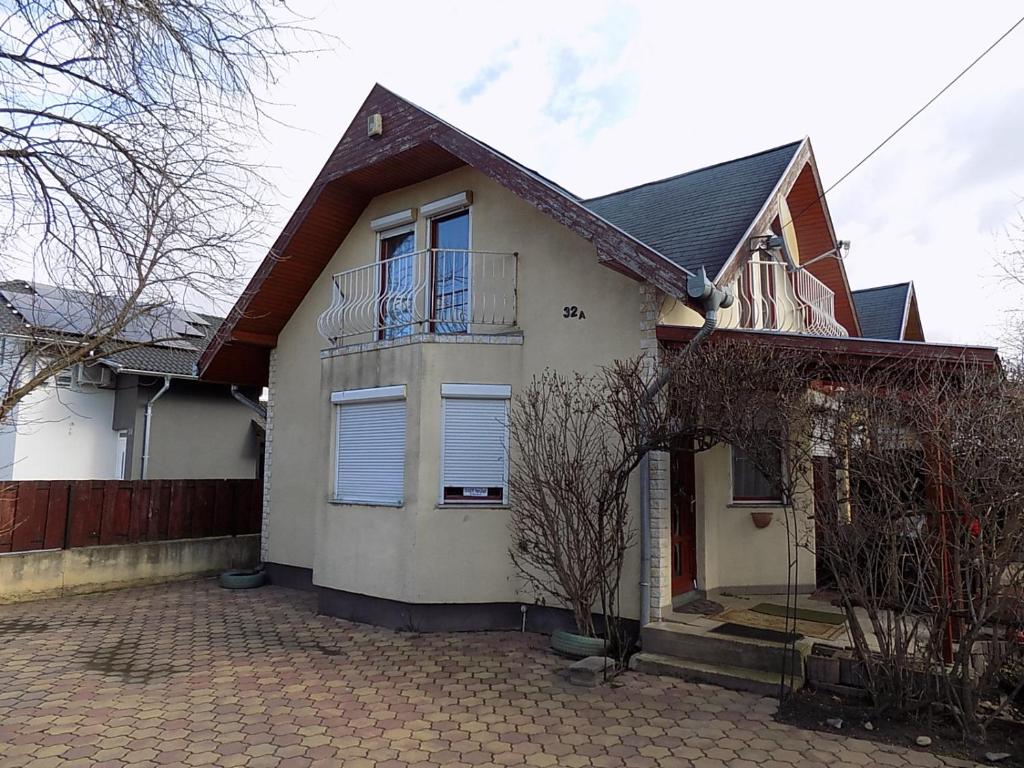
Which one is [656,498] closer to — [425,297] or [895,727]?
[895,727]

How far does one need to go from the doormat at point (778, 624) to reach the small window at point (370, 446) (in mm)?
4132

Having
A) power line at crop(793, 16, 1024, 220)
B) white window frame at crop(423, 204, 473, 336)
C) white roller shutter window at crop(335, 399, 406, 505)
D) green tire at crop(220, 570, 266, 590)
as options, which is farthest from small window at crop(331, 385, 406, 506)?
power line at crop(793, 16, 1024, 220)

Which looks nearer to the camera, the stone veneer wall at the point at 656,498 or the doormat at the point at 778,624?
the doormat at the point at 778,624

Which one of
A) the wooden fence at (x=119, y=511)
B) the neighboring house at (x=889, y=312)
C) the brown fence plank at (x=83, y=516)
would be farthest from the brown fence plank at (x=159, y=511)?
the neighboring house at (x=889, y=312)

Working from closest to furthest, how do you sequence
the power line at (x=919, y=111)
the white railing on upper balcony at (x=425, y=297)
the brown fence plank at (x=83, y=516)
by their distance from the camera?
the power line at (x=919, y=111) → the white railing on upper balcony at (x=425, y=297) → the brown fence plank at (x=83, y=516)

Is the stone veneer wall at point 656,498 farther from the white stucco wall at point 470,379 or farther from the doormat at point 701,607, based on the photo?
the doormat at point 701,607

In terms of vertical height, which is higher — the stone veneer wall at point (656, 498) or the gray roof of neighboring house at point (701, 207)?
the gray roof of neighboring house at point (701, 207)

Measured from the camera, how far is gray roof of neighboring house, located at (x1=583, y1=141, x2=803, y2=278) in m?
8.16

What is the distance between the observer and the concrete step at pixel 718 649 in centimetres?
605

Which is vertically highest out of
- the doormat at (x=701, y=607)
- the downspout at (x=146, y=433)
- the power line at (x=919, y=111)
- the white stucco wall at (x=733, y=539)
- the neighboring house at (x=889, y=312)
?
the power line at (x=919, y=111)

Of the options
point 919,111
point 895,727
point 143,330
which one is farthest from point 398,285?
point 895,727

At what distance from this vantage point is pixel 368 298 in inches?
420

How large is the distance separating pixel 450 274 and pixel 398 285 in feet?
3.41

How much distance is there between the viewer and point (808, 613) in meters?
7.82
